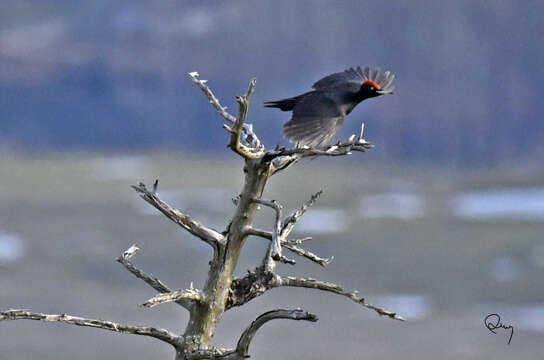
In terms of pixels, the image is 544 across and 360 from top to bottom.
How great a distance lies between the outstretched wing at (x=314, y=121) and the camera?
25.5 ft

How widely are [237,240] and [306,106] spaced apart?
1.57 meters

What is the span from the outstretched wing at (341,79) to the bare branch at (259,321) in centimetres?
250

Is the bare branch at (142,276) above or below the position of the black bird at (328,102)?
below

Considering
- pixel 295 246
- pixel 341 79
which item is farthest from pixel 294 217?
pixel 341 79

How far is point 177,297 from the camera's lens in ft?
23.1

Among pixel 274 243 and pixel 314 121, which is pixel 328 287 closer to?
pixel 274 243

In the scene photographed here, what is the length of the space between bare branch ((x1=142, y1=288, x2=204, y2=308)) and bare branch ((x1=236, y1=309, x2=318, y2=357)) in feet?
1.70

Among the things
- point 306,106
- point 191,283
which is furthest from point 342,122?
point 191,283

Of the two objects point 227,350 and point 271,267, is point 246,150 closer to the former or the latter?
point 271,267

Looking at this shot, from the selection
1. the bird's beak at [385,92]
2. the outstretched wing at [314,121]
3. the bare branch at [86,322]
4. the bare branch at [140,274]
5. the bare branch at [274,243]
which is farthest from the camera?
the bird's beak at [385,92]

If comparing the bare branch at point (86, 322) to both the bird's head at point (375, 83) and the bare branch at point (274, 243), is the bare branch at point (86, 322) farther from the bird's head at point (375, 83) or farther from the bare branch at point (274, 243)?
the bird's head at point (375, 83)

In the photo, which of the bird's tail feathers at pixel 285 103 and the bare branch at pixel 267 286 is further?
the bird's tail feathers at pixel 285 103

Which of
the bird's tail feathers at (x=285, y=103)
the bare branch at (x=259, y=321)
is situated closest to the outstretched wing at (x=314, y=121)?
the bird's tail feathers at (x=285, y=103)

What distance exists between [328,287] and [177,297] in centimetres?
139
